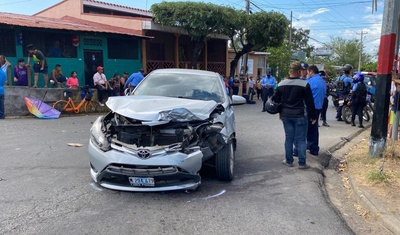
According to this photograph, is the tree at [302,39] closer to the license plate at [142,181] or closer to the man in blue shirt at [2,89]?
the man in blue shirt at [2,89]

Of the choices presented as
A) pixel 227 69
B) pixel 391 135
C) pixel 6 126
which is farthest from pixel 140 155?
pixel 227 69

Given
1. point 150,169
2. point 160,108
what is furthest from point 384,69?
point 150,169

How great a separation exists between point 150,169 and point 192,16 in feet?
49.1

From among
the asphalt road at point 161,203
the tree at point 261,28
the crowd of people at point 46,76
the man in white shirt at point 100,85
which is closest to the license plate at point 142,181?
the asphalt road at point 161,203

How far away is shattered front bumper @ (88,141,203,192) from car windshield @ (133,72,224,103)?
5.69 feet

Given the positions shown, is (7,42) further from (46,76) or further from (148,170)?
(148,170)

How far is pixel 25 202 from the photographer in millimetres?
4289

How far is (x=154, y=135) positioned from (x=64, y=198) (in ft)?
4.54

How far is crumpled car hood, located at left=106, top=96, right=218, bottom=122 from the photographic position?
4.52 metres

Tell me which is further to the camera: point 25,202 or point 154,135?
point 154,135

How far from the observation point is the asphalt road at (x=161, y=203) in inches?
147

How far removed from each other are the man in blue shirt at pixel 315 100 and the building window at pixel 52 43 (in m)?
12.3

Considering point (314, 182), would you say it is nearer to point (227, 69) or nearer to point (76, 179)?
point (76, 179)

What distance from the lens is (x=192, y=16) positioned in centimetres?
1802
